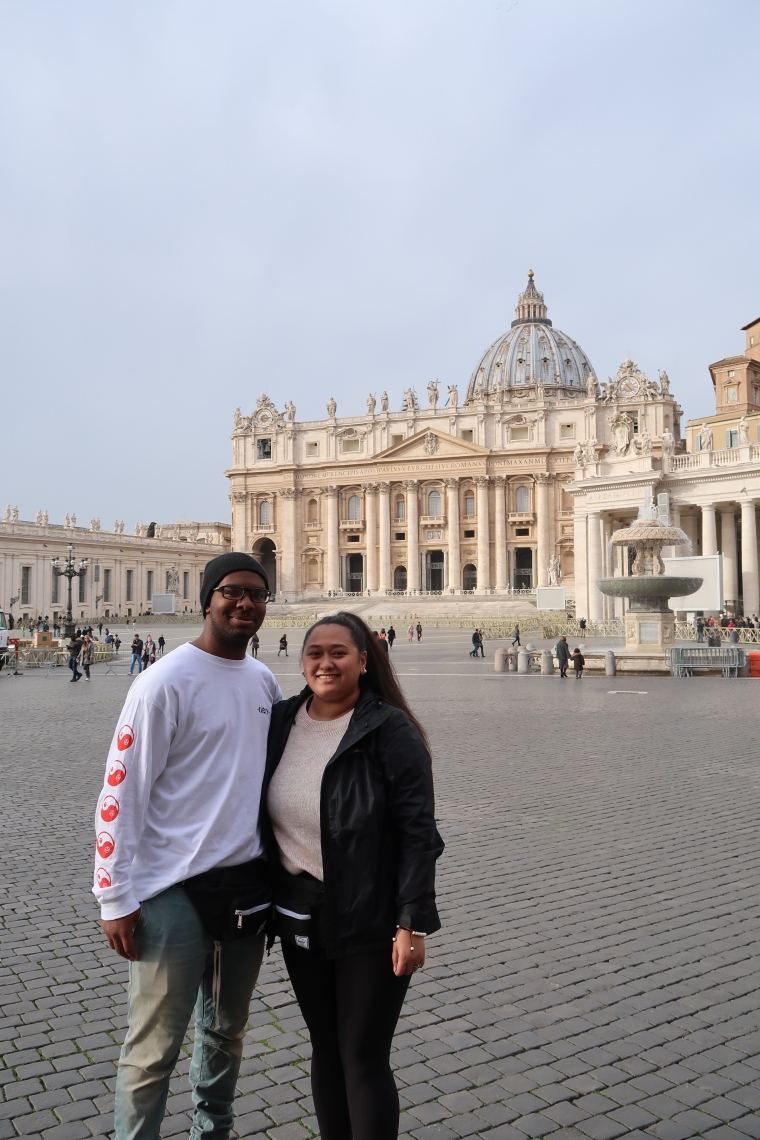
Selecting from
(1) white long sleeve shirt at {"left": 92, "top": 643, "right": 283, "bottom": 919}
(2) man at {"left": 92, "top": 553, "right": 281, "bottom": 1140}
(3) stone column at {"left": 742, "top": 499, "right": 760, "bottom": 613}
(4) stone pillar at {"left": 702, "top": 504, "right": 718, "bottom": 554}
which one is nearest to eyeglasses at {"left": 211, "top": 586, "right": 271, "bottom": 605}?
(2) man at {"left": 92, "top": 553, "right": 281, "bottom": 1140}

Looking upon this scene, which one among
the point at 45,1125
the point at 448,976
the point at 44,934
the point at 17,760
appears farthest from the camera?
the point at 17,760

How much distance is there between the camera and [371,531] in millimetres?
76188

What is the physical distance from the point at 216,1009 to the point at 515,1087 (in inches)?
48.5

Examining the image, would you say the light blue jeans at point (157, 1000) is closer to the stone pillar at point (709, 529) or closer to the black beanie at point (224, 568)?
the black beanie at point (224, 568)

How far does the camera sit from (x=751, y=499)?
36750 mm

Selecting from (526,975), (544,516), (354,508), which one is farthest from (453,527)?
(526,975)

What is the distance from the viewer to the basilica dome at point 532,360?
308ft

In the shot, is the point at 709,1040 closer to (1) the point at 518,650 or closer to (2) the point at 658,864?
(2) the point at 658,864

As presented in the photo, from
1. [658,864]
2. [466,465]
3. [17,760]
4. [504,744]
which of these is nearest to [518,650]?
→ [504,744]

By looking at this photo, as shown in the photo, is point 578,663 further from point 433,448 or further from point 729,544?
point 433,448

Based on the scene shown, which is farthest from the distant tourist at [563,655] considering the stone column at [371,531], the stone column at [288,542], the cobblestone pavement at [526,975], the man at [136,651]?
the stone column at [288,542]

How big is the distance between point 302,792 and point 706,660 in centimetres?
1943

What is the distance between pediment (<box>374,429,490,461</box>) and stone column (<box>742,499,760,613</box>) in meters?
35.8

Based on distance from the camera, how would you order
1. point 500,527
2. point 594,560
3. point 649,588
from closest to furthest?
point 649,588, point 594,560, point 500,527
